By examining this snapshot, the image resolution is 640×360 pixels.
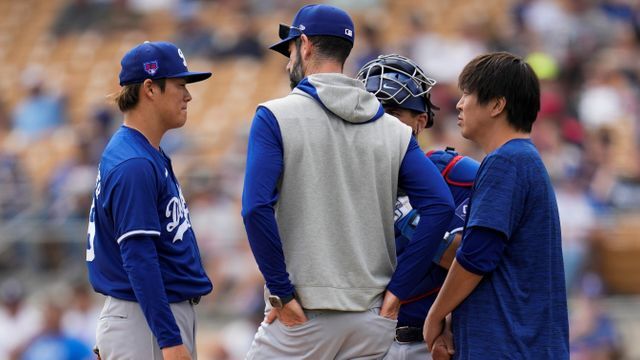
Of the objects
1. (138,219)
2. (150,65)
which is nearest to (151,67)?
(150,65)

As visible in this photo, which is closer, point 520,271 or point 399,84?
point 520,271

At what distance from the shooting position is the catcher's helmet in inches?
173

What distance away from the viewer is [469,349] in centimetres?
387

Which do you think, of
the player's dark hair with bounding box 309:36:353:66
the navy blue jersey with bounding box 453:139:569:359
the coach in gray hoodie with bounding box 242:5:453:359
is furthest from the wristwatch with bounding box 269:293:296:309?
the player's dark hair with bounding box 309:36:353:66

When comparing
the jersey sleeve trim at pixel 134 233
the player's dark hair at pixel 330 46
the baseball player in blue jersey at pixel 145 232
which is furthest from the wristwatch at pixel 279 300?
the player's dark hair at pixel 330 46

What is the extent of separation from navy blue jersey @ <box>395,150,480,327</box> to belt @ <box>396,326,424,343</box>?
2cm

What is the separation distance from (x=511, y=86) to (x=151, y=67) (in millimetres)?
1269

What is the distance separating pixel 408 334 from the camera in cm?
429

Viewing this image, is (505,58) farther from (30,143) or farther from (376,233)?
(30,143)

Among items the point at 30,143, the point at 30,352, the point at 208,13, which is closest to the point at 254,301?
the point at 30,352

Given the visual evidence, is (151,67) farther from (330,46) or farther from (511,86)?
(511,86)

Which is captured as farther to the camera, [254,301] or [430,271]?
[254,301]

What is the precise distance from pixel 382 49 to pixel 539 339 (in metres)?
8.52

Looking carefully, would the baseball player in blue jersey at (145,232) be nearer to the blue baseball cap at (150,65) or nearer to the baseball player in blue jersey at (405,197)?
the blue baseball cap at (150,65)
